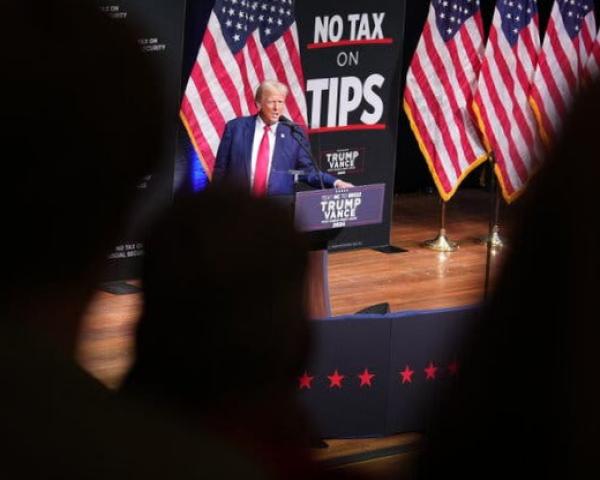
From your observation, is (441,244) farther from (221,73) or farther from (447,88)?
(221,73)

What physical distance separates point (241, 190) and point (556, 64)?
35.9 ft

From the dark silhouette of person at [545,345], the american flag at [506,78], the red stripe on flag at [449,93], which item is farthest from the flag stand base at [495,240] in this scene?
the american flag at [506,78]

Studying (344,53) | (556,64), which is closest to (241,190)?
(344,53)

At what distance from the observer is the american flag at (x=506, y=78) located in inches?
440

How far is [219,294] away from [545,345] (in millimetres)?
257

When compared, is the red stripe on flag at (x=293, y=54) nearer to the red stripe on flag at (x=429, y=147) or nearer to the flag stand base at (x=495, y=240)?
the red stripe on flag at (x=429, y=147)

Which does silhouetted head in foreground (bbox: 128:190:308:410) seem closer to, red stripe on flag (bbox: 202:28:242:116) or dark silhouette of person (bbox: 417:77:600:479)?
dark silhouette of person (bbox: 417:77:600:479)

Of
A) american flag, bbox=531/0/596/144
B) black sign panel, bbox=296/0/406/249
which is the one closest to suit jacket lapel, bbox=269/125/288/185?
black sign panel, bbox=296/0/406/249

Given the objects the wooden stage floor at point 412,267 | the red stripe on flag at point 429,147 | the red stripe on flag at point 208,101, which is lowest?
the wooden stage floor at point 412,267

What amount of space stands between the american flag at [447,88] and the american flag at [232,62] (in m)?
1.84

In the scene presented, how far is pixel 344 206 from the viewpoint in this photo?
390 inches

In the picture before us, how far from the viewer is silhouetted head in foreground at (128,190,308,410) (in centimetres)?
72

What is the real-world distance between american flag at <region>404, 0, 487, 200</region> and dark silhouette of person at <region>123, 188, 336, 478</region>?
10.4 m


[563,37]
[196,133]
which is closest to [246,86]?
[196,133]
